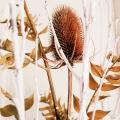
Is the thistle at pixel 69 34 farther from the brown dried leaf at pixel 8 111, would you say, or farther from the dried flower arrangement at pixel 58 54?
the brown dried leaf at pixel 8 111

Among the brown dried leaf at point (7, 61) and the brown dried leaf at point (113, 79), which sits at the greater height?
the brown dried leaf at point (7, 61)

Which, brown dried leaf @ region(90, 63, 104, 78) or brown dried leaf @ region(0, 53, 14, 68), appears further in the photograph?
brown dried leaf @ region(90, 63, 104, 78)

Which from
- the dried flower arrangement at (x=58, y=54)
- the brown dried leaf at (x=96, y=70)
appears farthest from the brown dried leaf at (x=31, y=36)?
the brown dried leaf at (x=96, y=70)

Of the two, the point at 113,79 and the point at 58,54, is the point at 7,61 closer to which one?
the point at 58,54

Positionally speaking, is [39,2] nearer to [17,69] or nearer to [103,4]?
[103,4]

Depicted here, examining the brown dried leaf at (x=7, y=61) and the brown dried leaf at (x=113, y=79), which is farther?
the brown dried leaf at (x=113, y=79)

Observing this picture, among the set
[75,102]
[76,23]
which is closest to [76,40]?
[76,23]

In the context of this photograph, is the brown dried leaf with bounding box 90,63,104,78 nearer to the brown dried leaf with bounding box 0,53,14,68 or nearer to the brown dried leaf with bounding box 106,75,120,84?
the brown dried leaf with bounding box 106,75,120,84

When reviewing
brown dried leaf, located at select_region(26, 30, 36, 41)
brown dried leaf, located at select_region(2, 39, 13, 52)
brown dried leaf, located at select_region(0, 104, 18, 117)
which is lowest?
brown dried leaf, located at select_region(0, 104, 18, 117)

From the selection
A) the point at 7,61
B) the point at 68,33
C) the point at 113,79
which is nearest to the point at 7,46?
the point at 7,61

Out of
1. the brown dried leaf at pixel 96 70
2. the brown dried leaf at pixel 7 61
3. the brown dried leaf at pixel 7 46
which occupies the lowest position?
the brown dried leaf at pixel 96 70

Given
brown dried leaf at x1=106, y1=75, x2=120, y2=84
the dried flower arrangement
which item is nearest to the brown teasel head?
the dried flower arrangement

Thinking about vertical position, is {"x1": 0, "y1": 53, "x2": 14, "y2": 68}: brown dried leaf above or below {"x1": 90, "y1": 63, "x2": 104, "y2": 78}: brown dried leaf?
above
